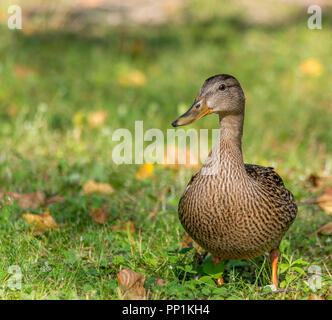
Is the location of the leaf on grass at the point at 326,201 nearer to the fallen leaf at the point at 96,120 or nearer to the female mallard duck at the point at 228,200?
the female mallard duck at the point at 228,200

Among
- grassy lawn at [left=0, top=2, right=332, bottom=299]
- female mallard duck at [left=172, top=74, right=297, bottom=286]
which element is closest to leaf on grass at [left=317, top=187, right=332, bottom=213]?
grassy lawn at [left=0, top=2, right=332, bottom=299]

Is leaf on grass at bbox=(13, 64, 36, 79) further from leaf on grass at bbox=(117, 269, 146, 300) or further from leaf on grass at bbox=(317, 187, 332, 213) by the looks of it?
leaf on grass at bbox=(117, 269, 146, 300)

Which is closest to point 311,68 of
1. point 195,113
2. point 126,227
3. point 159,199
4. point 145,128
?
point 145,128

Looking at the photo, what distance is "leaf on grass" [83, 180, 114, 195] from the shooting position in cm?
427

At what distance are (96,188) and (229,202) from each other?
149 centimetres

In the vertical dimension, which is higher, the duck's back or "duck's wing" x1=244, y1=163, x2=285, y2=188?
"duck's wing" x1=244, y1=163, x2=285, y2=188

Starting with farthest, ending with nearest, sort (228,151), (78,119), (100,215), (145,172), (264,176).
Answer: (78,119) → (145,172) → (100,215) → (264,176) → (228,151)

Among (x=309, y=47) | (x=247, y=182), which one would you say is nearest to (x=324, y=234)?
(x=247, y=182)

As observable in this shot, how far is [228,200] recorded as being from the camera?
3045 millimetres

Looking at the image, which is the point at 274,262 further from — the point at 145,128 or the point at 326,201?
the point at 145,128

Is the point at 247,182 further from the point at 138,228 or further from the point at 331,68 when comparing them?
the point at 331,68

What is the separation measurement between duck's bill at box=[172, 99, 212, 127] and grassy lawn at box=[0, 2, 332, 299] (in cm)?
75

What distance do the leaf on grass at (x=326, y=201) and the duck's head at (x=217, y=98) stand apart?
1292 millimetres

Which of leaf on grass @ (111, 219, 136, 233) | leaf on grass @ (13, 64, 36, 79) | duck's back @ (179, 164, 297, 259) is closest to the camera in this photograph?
duck's back @ (179, 164, 297, 259)
